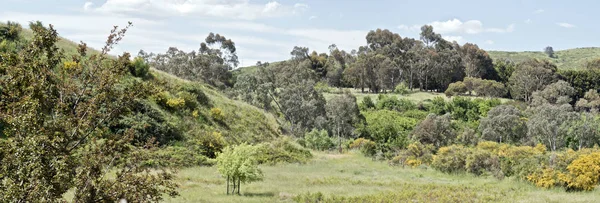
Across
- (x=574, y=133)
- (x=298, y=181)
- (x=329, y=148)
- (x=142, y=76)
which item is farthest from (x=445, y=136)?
(x=142, y=76)

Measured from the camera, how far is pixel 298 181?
2748 cm

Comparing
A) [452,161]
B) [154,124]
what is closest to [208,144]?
[154,124]

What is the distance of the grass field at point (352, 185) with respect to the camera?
21.8 metres

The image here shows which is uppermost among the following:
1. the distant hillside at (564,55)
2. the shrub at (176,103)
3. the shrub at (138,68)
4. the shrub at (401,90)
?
the distant hillside at (564,55)

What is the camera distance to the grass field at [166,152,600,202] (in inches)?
860

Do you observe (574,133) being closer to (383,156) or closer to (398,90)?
(383,156)

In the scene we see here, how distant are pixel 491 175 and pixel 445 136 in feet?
55.3

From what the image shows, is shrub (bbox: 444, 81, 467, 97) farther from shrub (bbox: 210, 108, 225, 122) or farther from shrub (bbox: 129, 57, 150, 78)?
shrub (bbox: 129, 57, 150, 78)

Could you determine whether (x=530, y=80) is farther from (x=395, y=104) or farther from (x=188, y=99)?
(x=188, y=99)

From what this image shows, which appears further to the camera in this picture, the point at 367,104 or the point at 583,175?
the point at 367,104

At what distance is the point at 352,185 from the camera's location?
2683cm

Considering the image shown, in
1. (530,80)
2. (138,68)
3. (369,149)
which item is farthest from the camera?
(530,80)

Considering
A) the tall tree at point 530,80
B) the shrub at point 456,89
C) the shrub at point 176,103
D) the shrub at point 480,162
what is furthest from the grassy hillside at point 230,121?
the tall tree at point 530,80

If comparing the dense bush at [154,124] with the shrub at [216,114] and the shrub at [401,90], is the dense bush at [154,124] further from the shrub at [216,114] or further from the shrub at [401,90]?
the shrub at [401,90]
